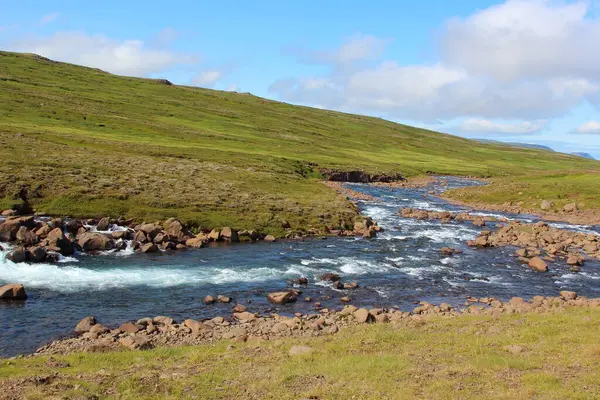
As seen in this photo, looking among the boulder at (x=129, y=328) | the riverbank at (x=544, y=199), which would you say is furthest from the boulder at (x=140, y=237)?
the riverbank at (x=544, y=199)

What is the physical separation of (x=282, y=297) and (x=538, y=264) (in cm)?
2640

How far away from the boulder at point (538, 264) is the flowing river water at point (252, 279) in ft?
3.46

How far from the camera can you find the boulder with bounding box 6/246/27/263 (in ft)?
129

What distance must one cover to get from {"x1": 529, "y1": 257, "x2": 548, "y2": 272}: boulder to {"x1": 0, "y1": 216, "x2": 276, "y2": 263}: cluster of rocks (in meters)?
26.8

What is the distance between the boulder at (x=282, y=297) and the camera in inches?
1337

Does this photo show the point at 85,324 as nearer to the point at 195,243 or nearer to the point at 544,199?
the point at 195,243

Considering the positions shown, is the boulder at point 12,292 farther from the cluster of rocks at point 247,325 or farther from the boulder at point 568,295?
the boulder at point 568,295

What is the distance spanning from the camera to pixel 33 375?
18500mm

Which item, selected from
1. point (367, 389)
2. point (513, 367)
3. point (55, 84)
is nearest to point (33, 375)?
point (367, 389)

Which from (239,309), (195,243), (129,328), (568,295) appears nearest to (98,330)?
(129,328)

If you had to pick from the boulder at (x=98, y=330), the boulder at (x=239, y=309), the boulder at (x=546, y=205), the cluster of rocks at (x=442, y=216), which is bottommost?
the boulder at (x=98, y=330)

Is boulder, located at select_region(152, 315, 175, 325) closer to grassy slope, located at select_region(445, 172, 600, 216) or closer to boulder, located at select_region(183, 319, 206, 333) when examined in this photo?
boulder, located at select_region(183, 319, 206, 333)

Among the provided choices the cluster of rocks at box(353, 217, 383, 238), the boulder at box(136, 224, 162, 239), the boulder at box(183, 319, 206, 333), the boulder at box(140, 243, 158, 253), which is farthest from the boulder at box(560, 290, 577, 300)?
the boulder at box(136, 224, 162, 239)

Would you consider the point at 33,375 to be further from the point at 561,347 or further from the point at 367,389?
the point at 561,347
